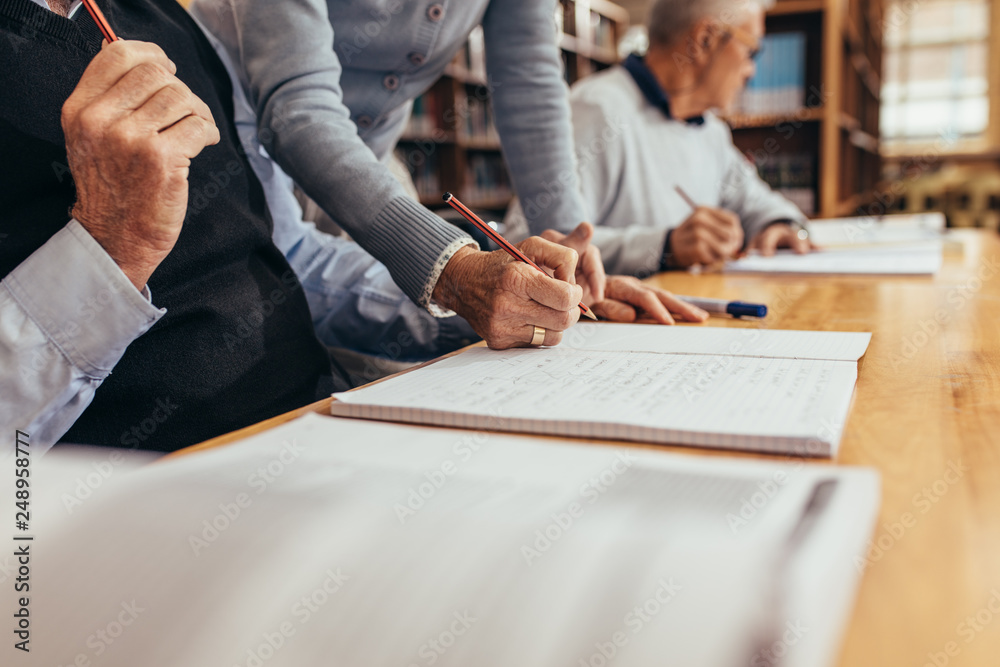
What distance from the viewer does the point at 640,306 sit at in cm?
96

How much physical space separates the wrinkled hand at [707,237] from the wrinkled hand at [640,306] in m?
0.57

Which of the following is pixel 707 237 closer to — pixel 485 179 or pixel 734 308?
pixel 734 308

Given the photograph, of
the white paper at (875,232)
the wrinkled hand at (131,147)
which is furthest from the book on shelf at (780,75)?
the wrinkled hand at (131,147)

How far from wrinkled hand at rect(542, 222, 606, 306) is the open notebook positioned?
6.6 inches

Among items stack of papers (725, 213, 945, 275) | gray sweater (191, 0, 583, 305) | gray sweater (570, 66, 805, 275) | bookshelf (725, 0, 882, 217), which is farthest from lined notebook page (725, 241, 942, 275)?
bookshelf (725, 0, 882, 217)

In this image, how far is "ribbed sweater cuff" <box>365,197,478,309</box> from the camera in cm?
78

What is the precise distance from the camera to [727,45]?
2.14m

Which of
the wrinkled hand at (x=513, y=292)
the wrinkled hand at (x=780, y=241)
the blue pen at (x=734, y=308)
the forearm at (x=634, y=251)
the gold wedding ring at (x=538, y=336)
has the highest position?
the wrinkled hand at (x=513, y=292)

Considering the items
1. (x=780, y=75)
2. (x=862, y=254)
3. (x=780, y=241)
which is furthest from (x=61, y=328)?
(x=780, y=75)

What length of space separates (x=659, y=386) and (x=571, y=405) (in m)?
0.09

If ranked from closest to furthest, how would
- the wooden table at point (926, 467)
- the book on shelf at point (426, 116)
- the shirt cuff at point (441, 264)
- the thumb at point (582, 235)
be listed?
the wooden table at point (926, 467)
the shirt cuff at point (441, 264)
the thumb at point (582, 235)
the book on shelf at point (426, 116)

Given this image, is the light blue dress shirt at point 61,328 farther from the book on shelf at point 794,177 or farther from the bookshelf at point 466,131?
the book on shelf at point 794,177

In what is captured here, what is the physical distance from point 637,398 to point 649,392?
0.07 feet

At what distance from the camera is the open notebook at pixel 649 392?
1.50 ft
